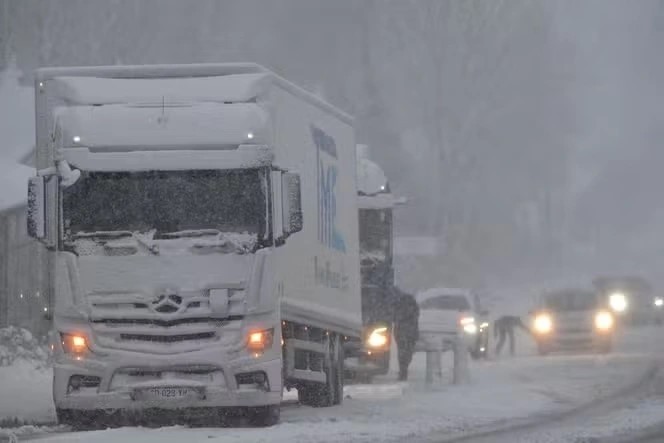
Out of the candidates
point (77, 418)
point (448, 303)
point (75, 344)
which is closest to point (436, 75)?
point (448, 303)

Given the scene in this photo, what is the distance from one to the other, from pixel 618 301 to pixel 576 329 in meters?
20.4

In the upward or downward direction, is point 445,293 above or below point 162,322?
below

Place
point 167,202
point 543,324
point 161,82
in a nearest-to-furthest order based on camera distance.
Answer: point 167,202 → point 161,82 → point 543,324

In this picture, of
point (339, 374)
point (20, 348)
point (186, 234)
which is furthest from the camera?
point (20, 348)

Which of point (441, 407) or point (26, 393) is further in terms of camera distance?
point (26, 393)

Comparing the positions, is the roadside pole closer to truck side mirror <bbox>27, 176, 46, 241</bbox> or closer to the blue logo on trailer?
the blue logo on trailer

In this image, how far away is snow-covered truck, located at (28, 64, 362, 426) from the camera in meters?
16.7

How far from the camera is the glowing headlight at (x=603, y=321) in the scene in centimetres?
3659

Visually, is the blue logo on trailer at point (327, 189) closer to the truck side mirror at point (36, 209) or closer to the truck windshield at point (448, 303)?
the truck side mirror at point (36, 209)

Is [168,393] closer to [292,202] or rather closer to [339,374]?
[292,202]

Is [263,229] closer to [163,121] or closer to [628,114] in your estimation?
[163,121]

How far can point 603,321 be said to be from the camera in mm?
36688

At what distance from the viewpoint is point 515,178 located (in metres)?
85.1

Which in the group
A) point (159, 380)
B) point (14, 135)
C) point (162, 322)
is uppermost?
point (14, 135)
